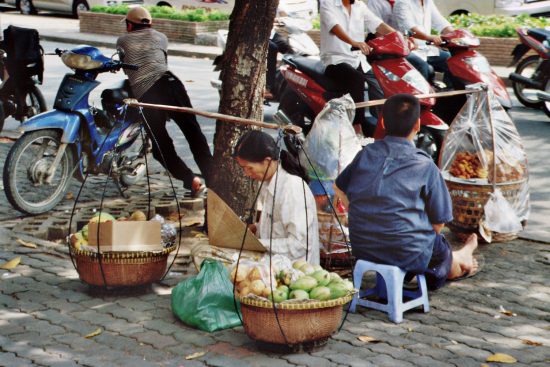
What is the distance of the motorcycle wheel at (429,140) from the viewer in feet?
28.5

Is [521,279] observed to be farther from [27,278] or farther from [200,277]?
[27,278]

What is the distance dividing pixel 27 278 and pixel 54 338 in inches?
43.7

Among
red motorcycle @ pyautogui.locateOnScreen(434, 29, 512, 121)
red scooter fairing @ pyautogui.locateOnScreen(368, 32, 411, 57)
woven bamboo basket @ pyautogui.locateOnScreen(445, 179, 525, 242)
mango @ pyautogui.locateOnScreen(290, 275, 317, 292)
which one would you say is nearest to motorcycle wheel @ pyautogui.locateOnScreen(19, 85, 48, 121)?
red scooter fairing @ pyautogui.locateOnScreen(368, 32, 411, 57)

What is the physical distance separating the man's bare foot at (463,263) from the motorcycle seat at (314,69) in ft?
10.5

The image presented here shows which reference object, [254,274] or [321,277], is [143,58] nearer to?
[254,274]

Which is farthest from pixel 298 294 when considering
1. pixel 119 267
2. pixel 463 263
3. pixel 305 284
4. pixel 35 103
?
pixel 35 103

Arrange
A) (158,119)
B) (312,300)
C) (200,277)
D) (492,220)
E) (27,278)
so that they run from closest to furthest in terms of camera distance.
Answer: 1. (312,300)
2. (200,277)
3. (27,278)
4. (492,220)
5. (158,119)

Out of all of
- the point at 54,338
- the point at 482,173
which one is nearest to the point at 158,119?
the point at 482,173

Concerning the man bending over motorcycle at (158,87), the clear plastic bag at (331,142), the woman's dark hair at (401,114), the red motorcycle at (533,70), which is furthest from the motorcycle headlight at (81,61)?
the red motorcycle at (533,70)

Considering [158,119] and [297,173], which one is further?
[158,119]

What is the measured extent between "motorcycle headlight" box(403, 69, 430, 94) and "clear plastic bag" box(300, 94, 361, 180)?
2.18 m

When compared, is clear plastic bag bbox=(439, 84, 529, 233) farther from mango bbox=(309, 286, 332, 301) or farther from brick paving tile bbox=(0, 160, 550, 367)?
mango bbox=(309, 286, 332, 301)

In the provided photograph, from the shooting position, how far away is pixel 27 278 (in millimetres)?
5945

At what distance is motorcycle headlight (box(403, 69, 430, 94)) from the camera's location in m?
8.33
